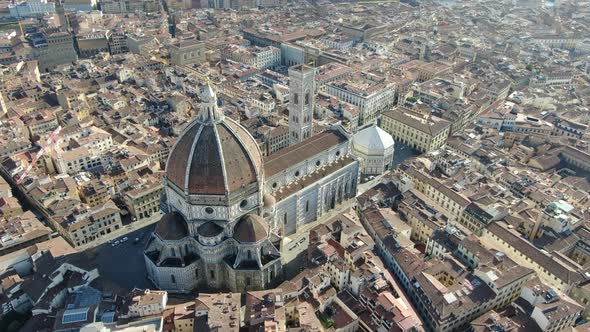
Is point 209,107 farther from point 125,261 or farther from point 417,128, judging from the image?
point 417,128

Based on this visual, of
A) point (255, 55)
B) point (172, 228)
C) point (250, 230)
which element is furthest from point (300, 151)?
point (255, 55)

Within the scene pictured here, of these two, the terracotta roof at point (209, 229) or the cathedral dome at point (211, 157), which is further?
the terracotta roof at point (209, 229)

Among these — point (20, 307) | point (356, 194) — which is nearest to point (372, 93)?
point (356, 194)

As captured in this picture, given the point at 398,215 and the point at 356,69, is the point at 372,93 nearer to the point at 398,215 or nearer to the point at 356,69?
the point at 356,69

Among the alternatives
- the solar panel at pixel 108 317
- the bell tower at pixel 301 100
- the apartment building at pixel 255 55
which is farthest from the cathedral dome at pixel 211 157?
the apartment building at pixel 255 55

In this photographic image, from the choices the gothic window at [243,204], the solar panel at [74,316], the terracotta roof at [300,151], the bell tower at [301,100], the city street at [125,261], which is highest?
the bell tower at [301,100]

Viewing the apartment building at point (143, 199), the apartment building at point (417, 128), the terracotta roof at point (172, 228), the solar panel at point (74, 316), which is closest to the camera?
the solar panel at point (74, 316)

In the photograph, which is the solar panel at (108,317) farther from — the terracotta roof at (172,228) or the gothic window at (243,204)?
the gothic window at (243,204)

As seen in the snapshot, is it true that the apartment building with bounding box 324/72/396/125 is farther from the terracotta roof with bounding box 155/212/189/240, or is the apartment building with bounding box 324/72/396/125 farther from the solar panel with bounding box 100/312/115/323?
the solar panel with bounding box 100/312/115/323
